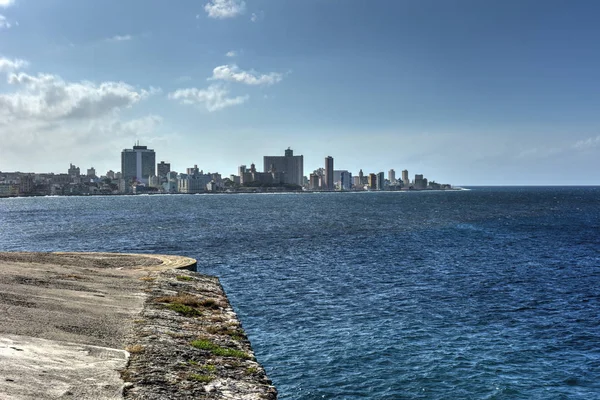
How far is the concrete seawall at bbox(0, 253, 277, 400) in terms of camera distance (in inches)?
472

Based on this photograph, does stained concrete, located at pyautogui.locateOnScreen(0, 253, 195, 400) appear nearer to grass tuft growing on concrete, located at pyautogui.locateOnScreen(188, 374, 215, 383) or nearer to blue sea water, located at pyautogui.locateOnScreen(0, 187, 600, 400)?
grass tuft growing on concrete, located at pyautogui.locateOnScreen(188, 374, 215, 383)

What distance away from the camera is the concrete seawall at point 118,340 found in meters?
12.0

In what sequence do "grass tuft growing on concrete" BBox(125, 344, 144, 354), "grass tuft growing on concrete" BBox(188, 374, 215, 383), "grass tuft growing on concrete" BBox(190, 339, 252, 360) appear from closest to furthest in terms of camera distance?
1. "grass tuft growing on concrete" BBox(188, 374, 215, 383)
2. "grass tuft growing on concrete" BBox(125, 344, 144, 354)
3. "grass tuft growing on concrete" BBox(190, 339, 252, 360)

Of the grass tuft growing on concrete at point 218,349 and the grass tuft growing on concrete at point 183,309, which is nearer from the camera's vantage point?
the grass tuft growing on concrete at point 218,349

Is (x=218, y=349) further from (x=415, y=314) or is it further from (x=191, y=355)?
(x=415, y=314)

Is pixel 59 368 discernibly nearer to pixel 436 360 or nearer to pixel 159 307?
pixel 159 307

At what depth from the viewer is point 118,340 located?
52.1 feet

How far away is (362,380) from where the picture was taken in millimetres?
20453

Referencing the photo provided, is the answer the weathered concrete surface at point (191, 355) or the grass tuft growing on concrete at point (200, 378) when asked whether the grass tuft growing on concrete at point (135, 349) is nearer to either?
the weathered concrete surface at point (191, 355)

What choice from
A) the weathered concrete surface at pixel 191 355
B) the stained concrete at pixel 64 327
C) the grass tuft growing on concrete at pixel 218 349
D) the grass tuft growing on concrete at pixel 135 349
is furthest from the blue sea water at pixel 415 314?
the stained concrete at pixel 64 327

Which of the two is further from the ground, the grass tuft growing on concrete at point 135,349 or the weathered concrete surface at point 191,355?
the grass tuft growing on concrete at point 135,349

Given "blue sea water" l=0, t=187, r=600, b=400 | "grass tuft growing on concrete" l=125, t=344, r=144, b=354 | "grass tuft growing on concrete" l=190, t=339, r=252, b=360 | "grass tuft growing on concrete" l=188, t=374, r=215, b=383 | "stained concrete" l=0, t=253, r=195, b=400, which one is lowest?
"blue sea water" l=0, t=187, r=600, b=400

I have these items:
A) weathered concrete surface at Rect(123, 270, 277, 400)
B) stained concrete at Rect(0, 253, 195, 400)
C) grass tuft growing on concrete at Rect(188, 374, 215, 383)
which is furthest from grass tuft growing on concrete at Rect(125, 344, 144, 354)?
grass tuft growing on concrete at Rect(188, 374, 215, 383)

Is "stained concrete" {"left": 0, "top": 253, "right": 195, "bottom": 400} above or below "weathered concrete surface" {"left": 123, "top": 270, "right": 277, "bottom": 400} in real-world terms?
above
